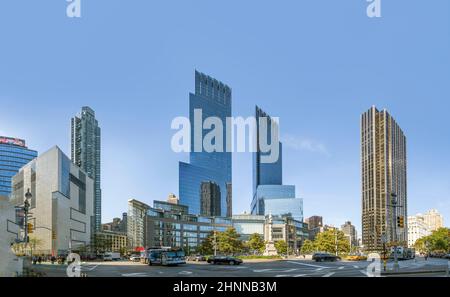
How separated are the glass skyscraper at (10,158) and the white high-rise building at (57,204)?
12cm

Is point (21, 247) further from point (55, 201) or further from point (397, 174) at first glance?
point (397, 174)

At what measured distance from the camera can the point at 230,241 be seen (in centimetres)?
908

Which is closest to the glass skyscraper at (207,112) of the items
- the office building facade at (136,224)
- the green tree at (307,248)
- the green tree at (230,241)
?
the office building facade at (136,224)

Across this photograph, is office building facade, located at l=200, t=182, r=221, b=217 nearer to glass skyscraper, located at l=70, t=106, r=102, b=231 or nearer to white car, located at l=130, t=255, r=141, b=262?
white car, located at l=130, t=255, r=141, b=262

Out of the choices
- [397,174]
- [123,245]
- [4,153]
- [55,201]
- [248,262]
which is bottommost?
[248,262]

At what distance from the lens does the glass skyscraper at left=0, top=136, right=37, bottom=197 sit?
5.78 metres

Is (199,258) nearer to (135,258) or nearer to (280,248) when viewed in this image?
(135,258)

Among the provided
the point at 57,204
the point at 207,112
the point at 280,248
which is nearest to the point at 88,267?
the point at 57,204

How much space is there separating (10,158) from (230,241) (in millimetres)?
4869

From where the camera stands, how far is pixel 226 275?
5.50 meters

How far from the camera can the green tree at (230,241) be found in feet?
27.1

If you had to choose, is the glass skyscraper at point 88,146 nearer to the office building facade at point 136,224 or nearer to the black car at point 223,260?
the office building facade at point 136,224
